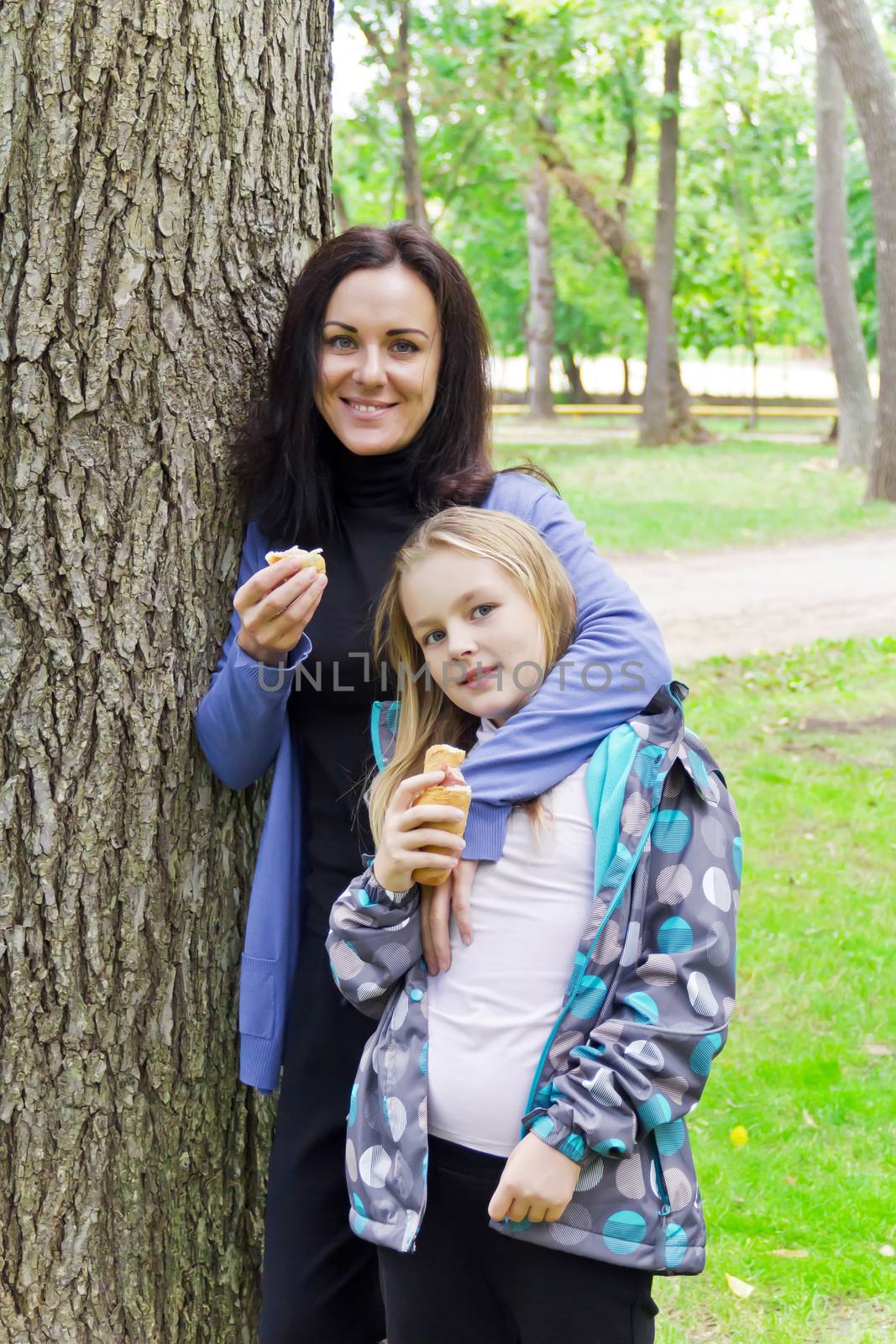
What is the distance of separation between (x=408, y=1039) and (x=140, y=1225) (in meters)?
0.81

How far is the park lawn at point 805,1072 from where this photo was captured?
305 cm

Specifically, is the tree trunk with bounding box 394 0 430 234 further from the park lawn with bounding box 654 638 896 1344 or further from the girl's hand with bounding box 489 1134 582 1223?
the girl's hand with bounding box 489 1134 582 1223

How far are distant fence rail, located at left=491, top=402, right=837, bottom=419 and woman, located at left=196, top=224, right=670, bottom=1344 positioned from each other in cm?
3163

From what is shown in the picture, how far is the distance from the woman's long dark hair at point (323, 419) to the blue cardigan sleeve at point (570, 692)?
15 cm

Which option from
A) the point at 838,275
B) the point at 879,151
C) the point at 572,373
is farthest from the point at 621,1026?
the point at 572,373

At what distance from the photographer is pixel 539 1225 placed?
1.79 meters

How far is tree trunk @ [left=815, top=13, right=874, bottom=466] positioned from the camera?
56.8 feet

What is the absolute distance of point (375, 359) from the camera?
2281mm

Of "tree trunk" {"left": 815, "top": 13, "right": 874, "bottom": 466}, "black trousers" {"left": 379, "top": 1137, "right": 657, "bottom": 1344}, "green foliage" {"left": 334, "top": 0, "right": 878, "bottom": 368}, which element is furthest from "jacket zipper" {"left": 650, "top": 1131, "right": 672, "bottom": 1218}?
"tree trunk" {"left": 815, "top": 13, "right": 874, "bottom": 466}

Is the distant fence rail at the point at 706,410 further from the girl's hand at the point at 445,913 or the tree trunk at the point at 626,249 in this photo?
the girl's hand at the point at 445,913

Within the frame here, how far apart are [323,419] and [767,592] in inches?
333

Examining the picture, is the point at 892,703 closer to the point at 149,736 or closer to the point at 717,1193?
the point at 717,1193

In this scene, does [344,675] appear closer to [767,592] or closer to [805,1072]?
[805,1072]

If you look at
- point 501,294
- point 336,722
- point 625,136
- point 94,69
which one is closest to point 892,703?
point 336,722
